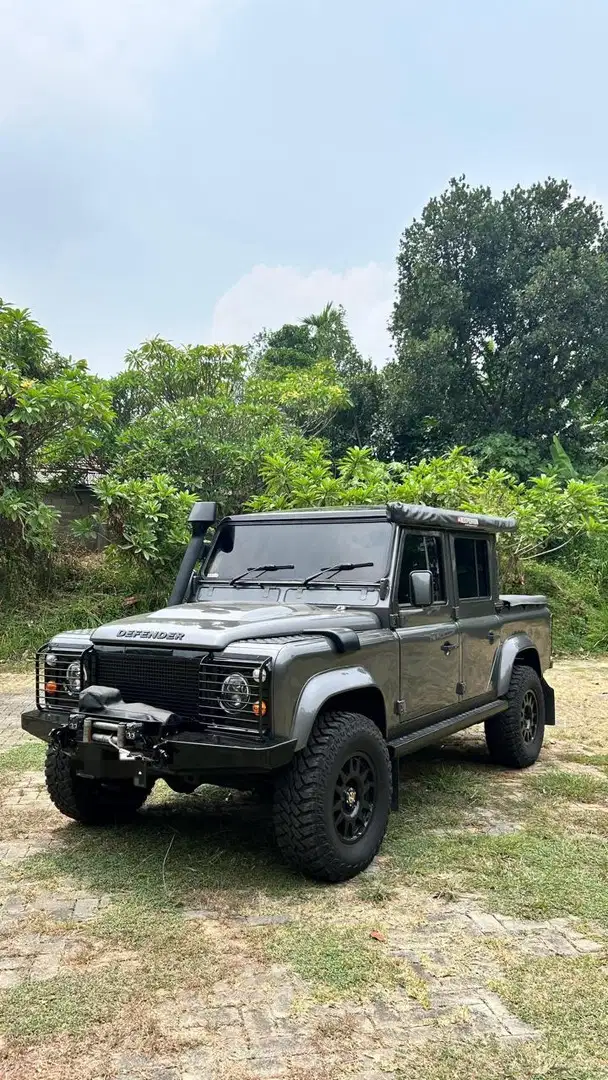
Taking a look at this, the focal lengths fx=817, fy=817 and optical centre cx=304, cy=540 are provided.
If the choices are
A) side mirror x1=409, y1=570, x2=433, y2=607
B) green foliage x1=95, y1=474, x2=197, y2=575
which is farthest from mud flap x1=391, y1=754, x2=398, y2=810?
green foliage x1=95, y1=474, x2=197, y2=575

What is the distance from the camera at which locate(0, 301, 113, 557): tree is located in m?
10.7

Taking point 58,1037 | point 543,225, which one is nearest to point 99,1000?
point 58,1037

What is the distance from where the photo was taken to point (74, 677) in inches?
167

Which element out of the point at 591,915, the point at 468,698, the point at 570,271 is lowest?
the point at 591,915

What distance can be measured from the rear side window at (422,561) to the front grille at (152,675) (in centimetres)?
141

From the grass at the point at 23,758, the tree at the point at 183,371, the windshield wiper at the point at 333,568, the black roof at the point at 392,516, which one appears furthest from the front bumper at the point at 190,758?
the tree at the point at 183,371

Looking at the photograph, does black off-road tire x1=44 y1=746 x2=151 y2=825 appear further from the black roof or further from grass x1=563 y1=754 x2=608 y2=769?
grass x1=563 y1=754 x2=608 y2=769

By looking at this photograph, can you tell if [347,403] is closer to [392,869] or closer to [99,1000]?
[392,869]

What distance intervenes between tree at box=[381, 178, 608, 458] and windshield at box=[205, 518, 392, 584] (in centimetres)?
1794

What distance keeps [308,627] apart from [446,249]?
866 inches

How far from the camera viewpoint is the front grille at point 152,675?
3812mm

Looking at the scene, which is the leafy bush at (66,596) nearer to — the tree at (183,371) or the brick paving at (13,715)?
the brick paving at (13,715)

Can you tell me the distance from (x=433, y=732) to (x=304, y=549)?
52.6 inches

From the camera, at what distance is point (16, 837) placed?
4539mm
